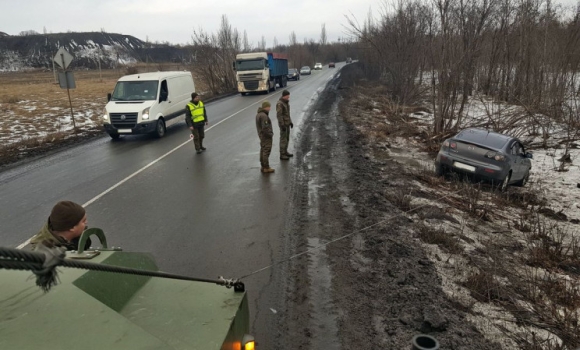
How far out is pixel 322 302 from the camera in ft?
14.4

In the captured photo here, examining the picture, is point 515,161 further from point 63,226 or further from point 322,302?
point 63,226

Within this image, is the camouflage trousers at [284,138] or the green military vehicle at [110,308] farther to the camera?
the camouflage trousers at [284,138]

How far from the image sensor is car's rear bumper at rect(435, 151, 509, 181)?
976cm

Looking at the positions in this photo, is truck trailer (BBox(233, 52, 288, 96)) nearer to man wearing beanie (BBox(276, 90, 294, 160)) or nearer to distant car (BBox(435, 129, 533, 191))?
man wearing beanie (BBox(276, 90, 294, 160))

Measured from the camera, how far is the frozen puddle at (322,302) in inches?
147

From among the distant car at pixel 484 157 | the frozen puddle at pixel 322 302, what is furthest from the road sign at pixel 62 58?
the frozen puddle at pixel 322 302

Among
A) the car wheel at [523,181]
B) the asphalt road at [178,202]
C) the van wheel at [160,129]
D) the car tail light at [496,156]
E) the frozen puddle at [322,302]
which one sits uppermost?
the van wheel at [160,129]

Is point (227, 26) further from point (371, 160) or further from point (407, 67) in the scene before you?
point (371, 160)

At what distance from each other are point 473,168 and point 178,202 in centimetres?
705

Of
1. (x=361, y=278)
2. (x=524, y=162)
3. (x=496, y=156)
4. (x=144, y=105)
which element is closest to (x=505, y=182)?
(x=496, y=156)

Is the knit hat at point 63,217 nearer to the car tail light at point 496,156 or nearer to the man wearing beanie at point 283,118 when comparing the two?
the man wearing beanie at point 283,118

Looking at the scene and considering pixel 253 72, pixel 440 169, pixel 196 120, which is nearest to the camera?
pixel 440 169

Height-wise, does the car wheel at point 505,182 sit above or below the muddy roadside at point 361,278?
below

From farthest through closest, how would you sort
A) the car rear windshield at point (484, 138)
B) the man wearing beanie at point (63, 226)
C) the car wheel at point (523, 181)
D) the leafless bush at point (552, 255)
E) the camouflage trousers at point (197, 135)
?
the camouflage trousers at point (197, 135), the car wheel at point (523, 181), the car rear windshield at point (484, 138), the leafless bush at point (552, 255), the man wearing beanie at point (63, 226)
